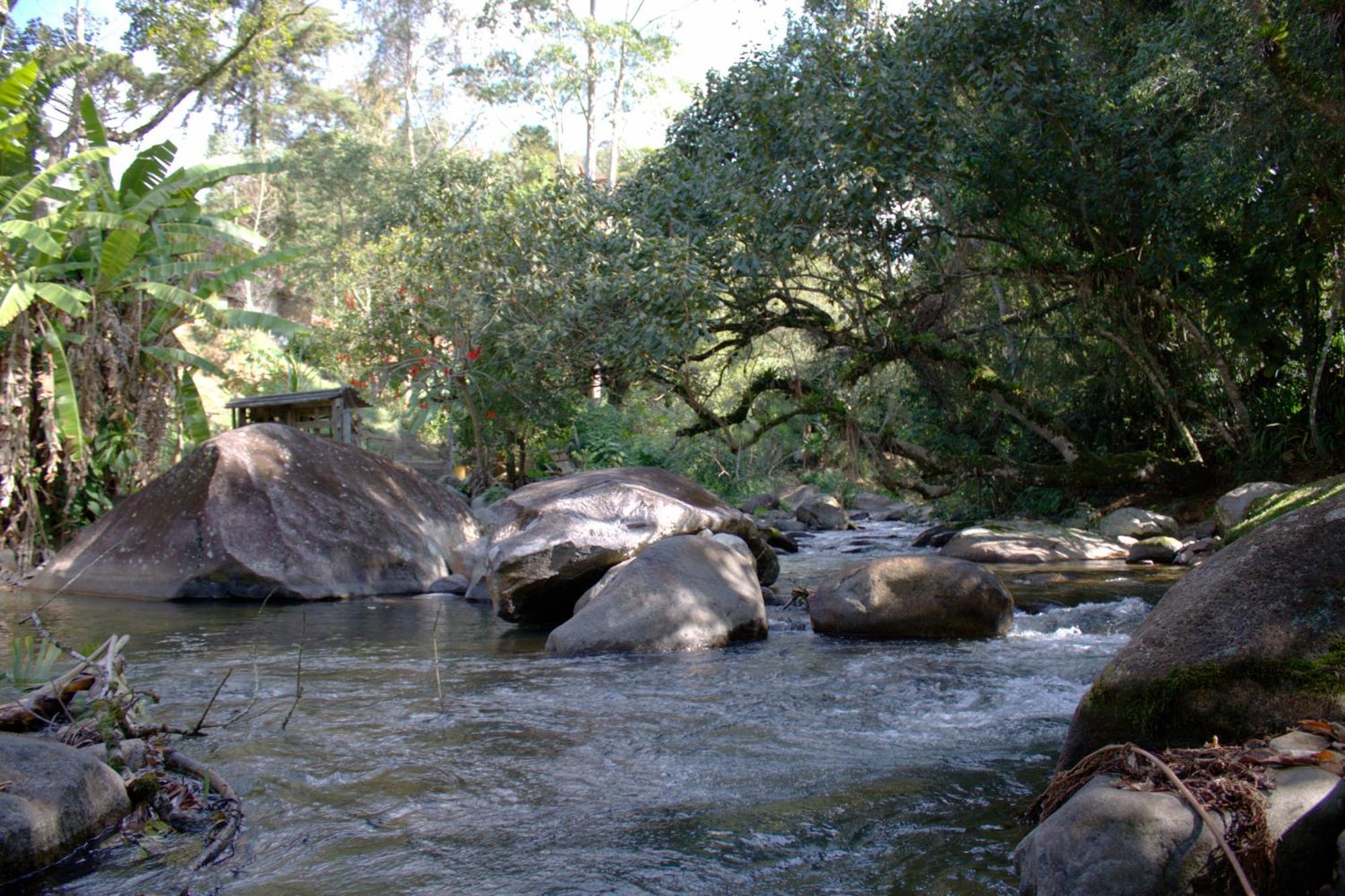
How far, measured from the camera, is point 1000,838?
3434 mm

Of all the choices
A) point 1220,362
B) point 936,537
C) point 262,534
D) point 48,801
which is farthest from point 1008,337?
point 48,801

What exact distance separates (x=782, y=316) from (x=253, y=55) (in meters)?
10.8

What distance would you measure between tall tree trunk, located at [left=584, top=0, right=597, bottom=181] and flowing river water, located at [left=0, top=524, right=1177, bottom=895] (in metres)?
22.2

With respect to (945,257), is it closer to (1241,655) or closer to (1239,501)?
(1239,501)

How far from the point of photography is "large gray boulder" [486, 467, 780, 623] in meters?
8.07

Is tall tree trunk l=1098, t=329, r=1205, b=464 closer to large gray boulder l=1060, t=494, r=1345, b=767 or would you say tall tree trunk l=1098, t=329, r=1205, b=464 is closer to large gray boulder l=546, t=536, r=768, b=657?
large gray boulder l=546, t=536, r=768, b=657

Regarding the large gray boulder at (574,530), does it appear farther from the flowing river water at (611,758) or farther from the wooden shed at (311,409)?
the wooden shed at (311,409)

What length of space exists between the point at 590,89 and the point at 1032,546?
69.3ft

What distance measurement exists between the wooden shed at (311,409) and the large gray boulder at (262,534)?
16.3 feet

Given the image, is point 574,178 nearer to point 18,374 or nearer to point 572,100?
point 18,374

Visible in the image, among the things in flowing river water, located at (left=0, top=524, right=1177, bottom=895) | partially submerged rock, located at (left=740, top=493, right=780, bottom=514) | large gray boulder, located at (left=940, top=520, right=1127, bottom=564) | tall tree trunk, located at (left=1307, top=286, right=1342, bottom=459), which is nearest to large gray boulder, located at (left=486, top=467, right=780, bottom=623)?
flowing river water, located at (left=0, top=524, right=1177, bottom=895)

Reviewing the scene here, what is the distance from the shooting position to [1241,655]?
11.0 feet

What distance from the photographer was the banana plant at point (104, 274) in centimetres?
1073

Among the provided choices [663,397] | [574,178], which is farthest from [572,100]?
[663,397]
